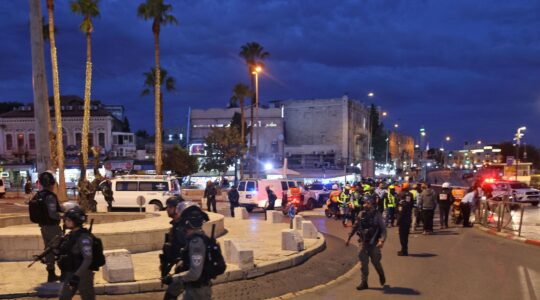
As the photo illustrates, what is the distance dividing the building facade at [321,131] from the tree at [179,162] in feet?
61.1

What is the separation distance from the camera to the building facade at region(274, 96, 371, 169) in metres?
74.8

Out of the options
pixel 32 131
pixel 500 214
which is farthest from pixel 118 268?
pixel 32 131

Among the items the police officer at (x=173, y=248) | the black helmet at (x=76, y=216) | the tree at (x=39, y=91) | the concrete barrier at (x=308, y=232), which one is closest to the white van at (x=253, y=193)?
the concrete barrier at (x=308, y=232)

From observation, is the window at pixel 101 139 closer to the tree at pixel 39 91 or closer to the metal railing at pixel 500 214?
the metal railing at pixel 500 214

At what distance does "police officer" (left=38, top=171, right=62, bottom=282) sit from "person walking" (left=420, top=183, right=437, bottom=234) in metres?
13.5

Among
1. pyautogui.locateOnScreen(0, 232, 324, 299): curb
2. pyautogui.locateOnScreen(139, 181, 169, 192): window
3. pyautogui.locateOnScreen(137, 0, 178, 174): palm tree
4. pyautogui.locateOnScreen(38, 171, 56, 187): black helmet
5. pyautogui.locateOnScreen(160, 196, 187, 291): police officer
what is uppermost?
pyautogui.locateOnScreen(137, 0, 178, 174): palm tree

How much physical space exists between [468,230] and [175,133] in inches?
3107

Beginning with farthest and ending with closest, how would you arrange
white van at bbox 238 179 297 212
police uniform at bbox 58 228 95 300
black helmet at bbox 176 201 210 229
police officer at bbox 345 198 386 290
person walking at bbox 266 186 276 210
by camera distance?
white van at bbox 238 179 297 212 → person walking at bbox 266 186 276 210 → police officer at bbox 345 198 386 290 → police uniform at bbox 58 228 95 300 → black helmet at bbox 176 201 210 229

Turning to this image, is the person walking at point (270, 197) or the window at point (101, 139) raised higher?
the window at point (101, 139)

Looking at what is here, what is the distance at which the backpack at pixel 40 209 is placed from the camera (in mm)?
8180

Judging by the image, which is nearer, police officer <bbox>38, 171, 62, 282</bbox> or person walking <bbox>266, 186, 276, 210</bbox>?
police officer <bbox>38, 171, 62, 282</bbox>

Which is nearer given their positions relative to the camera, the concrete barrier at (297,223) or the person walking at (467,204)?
the concrete barrier at (297,223)

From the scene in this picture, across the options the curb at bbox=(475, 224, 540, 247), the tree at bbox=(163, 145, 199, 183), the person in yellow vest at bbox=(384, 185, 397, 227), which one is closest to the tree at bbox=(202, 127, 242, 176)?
the tree at bbox=(163, 145, 199, 183)

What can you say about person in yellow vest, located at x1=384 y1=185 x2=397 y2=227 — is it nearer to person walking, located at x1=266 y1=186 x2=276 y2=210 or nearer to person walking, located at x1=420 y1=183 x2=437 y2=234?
person walking, located at x1=420 y1=183 x2=437 y2=234
